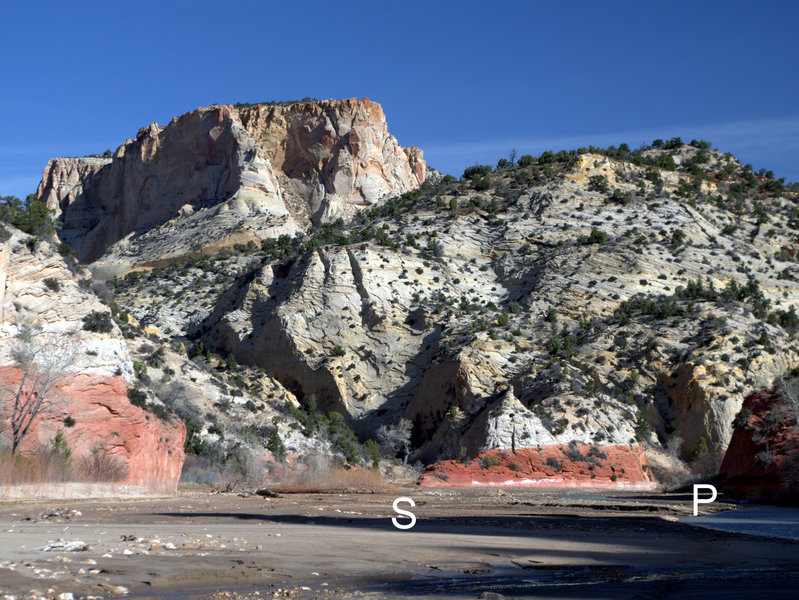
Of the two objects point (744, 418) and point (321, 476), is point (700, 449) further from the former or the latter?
point (321, 476)

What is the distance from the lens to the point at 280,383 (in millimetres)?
63125

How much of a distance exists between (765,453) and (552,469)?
18915 mm

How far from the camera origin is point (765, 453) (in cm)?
3362

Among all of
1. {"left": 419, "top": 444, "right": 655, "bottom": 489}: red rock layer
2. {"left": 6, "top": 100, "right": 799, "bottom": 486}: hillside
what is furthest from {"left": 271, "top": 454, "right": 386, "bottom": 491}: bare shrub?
{"left": 419, "top": 444, "right": 655, "bottom": 489}: red rock layer

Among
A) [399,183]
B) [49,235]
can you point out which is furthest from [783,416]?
[399,183]

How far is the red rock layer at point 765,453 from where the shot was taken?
3253cm

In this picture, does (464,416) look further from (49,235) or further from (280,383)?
(49,235)

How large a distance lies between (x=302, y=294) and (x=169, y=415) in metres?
34.5

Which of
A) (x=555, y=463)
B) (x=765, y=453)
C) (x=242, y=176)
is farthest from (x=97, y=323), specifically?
(x=242, y=176)

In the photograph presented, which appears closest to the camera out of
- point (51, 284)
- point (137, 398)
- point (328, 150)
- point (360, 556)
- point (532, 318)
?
point (360, 556)

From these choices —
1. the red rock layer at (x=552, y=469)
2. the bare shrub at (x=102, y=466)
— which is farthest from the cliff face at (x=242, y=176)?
the bare shrub at (x=102, y=466)

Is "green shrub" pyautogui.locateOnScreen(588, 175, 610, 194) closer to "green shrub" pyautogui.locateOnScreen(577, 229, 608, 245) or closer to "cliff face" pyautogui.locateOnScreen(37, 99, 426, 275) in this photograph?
"green shrub" pyautogui.locateOnScreen(577, 229, 608, 245)

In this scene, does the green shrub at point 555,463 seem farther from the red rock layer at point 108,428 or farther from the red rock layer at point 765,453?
the red rock layer at point 108,428

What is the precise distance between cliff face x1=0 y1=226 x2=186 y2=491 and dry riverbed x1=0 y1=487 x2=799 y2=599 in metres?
3.77
